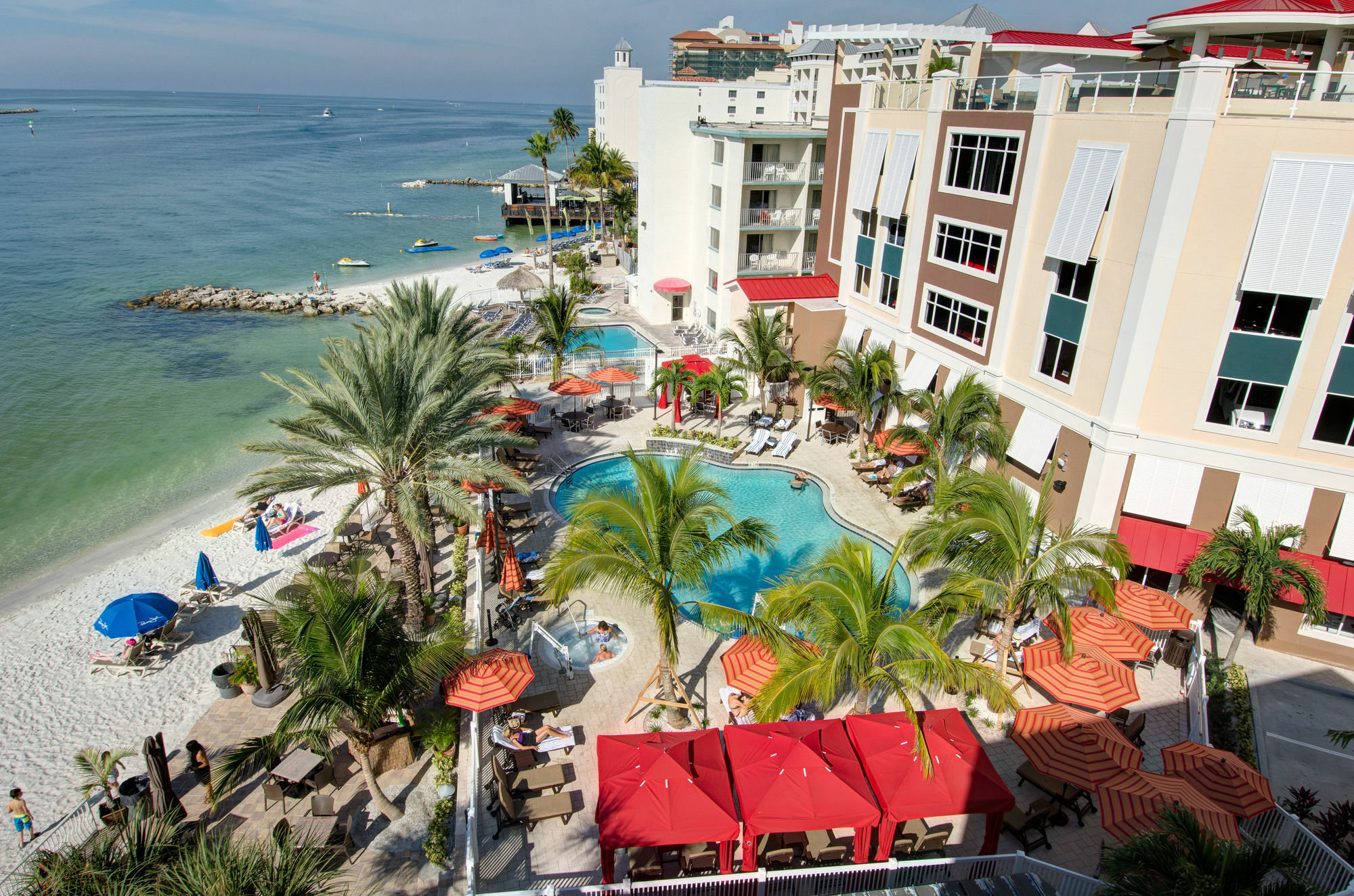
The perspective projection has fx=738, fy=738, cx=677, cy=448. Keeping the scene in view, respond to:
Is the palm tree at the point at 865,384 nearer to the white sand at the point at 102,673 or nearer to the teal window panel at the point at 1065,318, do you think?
the teal window panel at the point at 1065,318

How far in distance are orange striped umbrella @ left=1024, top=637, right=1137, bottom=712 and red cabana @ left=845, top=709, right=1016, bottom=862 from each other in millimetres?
2910

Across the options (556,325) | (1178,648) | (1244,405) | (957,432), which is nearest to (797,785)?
(1178,648)

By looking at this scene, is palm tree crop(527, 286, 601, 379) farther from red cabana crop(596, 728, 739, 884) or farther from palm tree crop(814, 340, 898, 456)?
red cabana crop(596, 728, 739, 884)

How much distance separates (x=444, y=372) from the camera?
17.4 meters

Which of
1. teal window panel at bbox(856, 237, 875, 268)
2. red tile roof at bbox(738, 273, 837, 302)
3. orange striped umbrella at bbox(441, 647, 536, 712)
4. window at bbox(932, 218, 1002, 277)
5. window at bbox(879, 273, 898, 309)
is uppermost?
window at bbox(932, 218, 1002, 277)

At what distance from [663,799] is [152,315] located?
184ft

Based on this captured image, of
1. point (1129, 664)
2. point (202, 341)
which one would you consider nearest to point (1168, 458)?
point (1129, 664)

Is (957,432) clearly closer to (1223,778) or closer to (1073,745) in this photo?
(1073,745)

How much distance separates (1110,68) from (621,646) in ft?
98.8

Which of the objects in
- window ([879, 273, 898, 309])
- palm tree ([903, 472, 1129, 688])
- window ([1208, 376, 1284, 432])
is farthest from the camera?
window ([879, 273, 898, 309])

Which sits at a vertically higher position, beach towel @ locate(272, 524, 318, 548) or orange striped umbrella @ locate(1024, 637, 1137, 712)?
orange striped umbrella @ locate(1024, 637, 1137, 712)

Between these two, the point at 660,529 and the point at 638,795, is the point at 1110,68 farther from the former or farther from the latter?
the point at 638,795

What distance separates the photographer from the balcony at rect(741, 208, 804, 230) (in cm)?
3497

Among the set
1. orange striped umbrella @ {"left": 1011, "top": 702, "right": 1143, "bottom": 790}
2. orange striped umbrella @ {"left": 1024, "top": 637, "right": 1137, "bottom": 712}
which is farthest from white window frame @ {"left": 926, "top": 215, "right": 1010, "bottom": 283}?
orange striped umbrella @ {"left": 1011, "top": 702, "right": 1143, "bottom": 790}
